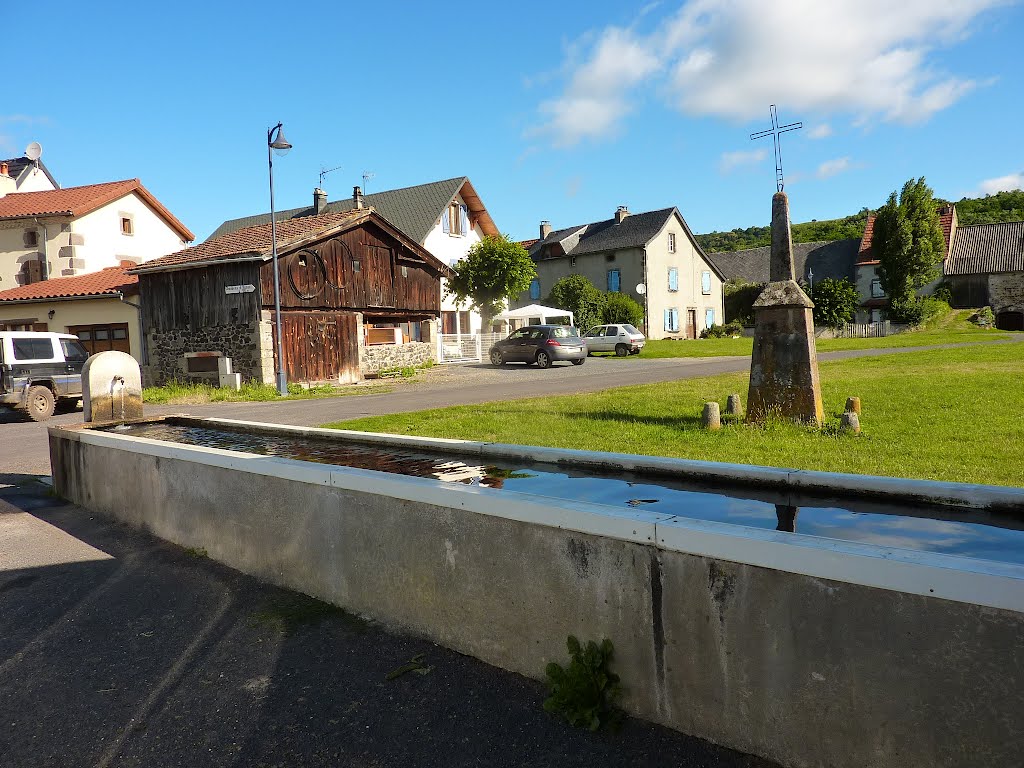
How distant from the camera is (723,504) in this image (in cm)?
409

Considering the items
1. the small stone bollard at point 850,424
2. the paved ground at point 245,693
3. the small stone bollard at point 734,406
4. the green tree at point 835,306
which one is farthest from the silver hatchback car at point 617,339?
the paved ground at point 245,693

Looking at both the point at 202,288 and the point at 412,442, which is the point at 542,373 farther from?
the point at 412,442

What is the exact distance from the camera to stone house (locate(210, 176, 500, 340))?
3650cm

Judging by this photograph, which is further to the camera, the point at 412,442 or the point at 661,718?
the point at 412,442

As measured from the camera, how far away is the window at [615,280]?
46719 mm

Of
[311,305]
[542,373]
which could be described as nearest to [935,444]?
[542,373]

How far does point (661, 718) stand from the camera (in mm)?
2746

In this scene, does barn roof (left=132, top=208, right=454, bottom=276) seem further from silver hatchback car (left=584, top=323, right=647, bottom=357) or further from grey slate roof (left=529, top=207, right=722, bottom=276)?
grey slate roof (left=529, top=207, right=722, bottom=276)

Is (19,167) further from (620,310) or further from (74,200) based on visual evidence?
(620,310)

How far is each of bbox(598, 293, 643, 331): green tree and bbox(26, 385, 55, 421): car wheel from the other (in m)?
31.3

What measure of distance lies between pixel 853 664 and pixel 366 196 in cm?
4345

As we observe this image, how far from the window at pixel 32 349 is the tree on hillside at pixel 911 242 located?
148 ft

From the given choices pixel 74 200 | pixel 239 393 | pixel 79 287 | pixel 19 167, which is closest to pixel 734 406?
pixel 239 393

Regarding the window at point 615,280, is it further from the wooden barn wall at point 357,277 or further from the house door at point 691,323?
the wooden barn wall at point 357,277
